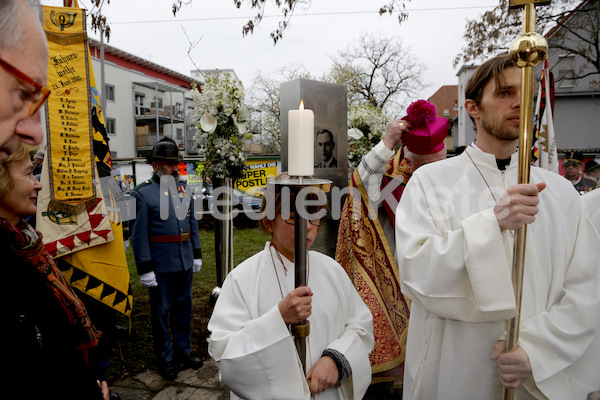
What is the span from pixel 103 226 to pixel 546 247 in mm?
3560

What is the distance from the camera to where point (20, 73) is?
83cm

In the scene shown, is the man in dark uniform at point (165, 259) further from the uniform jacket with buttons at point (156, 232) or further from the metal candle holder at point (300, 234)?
the metal candle holder at point (300, 234)

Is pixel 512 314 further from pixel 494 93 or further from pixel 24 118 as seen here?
pixel 24 118

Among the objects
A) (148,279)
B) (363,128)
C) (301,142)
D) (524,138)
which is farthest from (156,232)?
(524,138)

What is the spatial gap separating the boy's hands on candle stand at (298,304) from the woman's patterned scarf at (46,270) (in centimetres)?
86

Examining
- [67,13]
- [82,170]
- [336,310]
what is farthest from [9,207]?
[67,13]

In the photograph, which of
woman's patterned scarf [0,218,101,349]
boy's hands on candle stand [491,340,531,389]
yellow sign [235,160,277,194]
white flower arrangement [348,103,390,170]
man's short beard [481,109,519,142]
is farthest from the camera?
yellow sign [235,160,277,194]

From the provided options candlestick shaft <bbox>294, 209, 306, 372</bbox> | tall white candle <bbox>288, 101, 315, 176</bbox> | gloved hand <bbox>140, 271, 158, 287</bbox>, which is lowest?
gloved hand <bbox>140, 271, 158, 287</bbox>

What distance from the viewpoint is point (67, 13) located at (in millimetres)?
3557

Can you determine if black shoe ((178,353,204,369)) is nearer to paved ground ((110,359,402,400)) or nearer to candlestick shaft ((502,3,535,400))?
paved ground ((110,359,402,400))

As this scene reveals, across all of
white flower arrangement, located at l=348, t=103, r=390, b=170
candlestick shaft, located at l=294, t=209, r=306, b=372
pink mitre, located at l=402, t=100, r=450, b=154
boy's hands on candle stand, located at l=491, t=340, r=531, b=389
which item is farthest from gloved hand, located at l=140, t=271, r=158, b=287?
boy's hands on candle stand, located at l=491, t=340, r=531, b=389

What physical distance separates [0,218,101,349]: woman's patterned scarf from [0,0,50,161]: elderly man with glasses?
2.42 ft

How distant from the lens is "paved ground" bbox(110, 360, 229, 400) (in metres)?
3.88

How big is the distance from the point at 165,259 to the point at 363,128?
2727mm
